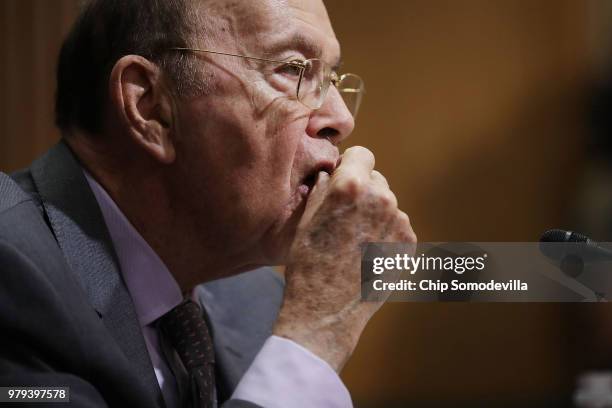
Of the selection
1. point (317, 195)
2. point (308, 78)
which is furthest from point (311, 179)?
point (308, 78)

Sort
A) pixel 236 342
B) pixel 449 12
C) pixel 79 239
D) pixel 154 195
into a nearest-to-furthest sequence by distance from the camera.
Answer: pixel 79 239
pixel 154 195
pixel 236 342
pixel 449 12

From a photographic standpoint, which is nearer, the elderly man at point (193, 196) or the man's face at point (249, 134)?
the elderly man at point (193, 196)

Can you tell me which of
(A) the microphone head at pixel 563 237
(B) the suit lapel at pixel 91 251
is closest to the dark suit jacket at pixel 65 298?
(B) the suit lapel at pixel 91 251

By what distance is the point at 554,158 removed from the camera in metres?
2.36

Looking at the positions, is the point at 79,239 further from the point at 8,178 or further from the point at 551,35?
the point at 551,35

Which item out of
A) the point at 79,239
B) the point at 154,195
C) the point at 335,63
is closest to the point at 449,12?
the point at 335,63

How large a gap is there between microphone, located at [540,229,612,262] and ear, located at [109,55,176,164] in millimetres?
601

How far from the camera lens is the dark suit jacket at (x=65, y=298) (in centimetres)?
86

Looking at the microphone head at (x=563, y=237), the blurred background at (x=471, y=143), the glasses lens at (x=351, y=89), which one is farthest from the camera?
the blurred background at (x=471, y=143)

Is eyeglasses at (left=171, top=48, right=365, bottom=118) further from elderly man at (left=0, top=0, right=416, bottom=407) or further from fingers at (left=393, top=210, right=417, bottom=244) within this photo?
fingers at (left=393, top=210, right=417, bottom=244)

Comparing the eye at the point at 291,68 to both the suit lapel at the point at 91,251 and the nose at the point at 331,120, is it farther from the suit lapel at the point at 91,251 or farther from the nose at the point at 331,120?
the suit lapel at the point at 91,251

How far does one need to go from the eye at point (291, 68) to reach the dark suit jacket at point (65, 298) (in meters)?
0.37

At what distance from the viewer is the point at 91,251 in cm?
103

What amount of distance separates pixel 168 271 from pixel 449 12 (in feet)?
4.90
